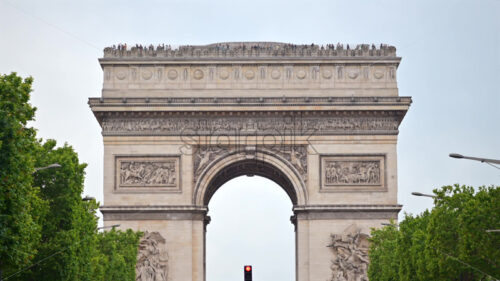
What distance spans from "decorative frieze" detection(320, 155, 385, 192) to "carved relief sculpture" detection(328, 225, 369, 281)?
274 cm

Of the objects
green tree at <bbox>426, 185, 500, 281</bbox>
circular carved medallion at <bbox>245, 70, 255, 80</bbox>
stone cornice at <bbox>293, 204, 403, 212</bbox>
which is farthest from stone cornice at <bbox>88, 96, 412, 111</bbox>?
green tree at <bbox>426, 185, 500, 281</bbox>

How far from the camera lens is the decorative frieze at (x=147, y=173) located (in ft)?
243

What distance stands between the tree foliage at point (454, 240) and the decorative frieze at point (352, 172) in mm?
Answer: 11267

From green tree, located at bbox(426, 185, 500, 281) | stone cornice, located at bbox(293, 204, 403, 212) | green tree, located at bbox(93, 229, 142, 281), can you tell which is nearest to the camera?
green tree, located at bbox(426, 185, 500, 281)

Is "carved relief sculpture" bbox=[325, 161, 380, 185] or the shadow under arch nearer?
"carved relief sculpture" bbox=[325, 161, 380, 185]

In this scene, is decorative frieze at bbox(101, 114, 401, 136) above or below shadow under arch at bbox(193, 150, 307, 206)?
above

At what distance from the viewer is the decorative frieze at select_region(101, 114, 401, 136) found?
74.7m

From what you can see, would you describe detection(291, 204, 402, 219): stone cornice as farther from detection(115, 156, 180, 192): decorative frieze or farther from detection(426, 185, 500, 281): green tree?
detection(426, 185, 500, 281): green tree

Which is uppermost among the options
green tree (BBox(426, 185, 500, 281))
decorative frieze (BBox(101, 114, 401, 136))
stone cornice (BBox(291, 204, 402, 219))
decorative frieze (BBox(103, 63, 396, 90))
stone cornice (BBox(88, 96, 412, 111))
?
decorative frieze (BBox(103, 63, 396, 90))

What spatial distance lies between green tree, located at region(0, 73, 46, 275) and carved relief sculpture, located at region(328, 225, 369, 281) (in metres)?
32.9

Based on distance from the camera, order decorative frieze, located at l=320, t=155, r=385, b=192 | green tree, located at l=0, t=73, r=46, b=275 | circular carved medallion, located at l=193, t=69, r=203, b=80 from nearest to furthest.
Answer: green tree, located at l=0, t=73, r=46, b=275 < decorative frieze, located at l=320, t=155, r=385, b=192 < circular carved medallion, located at l=193, t=69, r=203, b=80

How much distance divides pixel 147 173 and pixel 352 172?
12.9 m

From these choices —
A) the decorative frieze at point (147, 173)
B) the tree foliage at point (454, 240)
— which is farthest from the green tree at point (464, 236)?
the decorative frieze at point (147, 173)

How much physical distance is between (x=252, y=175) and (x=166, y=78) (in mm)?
11200
